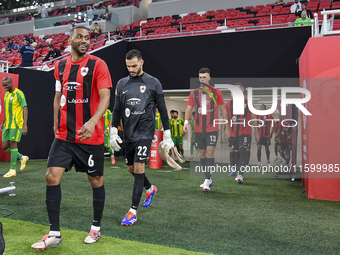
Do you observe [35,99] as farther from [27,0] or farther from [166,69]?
[27,0]

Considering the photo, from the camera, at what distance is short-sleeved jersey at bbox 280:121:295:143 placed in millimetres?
7577

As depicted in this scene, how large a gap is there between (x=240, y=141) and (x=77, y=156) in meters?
4.42

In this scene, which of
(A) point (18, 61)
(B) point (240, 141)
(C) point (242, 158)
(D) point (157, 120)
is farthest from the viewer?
(A) point (18, 61)

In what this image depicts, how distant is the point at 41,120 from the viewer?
9.67 m

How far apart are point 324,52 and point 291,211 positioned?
2.39 metres

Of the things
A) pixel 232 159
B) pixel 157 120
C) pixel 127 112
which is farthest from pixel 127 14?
pixel 127 112

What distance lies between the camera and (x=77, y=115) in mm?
2629

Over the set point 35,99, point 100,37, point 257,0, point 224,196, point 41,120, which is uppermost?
point 257,0

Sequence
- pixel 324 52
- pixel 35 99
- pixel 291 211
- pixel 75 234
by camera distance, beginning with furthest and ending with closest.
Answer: pixel 35 99, pixel 324 52, pixel 291 211, pixel 75 234

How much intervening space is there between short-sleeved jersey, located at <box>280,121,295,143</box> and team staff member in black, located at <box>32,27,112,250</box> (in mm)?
5971

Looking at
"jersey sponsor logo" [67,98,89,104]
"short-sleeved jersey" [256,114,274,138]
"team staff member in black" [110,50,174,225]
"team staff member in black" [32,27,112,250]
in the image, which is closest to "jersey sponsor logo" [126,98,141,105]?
"team staff member in black" [110,50,174,225]

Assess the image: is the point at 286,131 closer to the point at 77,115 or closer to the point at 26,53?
the point at 77,115

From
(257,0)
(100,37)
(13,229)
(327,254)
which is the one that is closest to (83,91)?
(13,229)

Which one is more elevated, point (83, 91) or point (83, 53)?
point (83, 53)
